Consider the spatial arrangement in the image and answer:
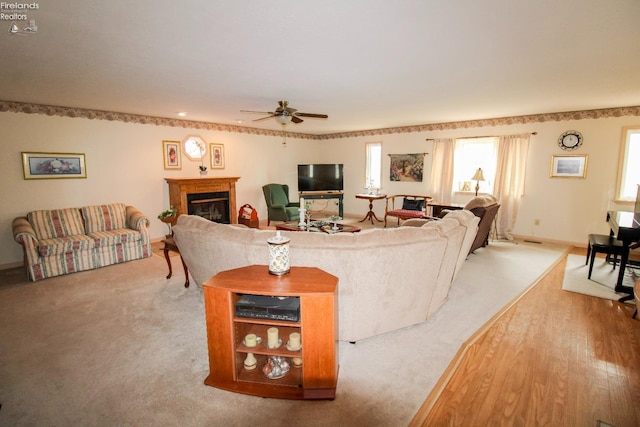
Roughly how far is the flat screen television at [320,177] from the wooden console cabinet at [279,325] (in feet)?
21.3

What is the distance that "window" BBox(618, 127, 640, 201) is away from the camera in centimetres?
517

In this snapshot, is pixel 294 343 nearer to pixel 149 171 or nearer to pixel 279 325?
pixel 279 325

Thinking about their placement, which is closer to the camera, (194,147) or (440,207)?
(440,207)

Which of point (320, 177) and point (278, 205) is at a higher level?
point (320, 177)

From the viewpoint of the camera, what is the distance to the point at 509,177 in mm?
6324

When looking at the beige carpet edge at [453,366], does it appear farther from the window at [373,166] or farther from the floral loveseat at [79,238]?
the window at [373,166]

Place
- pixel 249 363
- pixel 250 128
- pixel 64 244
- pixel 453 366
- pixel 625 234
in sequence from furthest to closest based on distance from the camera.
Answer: pixel 250 128 → pixel 64 244 → pixel 625 234 → pixel 453 366 → pixel 249 363

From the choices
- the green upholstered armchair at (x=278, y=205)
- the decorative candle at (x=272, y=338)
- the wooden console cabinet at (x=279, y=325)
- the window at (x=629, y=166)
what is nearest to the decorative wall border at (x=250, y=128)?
the window at (x=629, y=166)

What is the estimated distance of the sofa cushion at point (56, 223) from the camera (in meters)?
4.55

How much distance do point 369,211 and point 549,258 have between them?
413 cm

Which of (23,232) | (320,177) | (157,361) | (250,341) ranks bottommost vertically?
(157,361)

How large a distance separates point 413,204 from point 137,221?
19.0ft

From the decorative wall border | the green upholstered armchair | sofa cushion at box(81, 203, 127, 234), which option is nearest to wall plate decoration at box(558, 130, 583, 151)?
the decorative wall border

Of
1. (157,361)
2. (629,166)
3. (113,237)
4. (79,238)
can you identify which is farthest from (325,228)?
(629,166)
